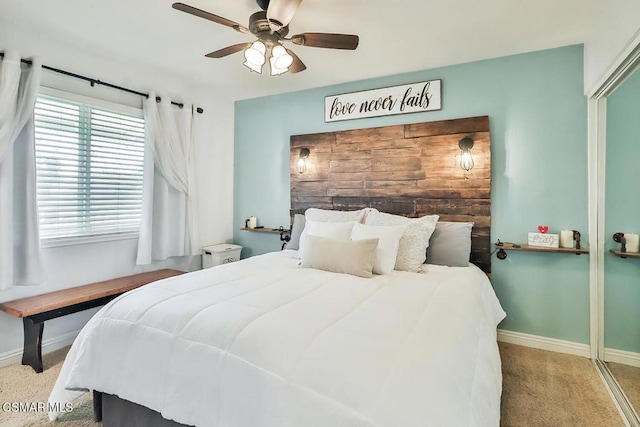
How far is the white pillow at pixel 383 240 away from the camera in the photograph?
234cm

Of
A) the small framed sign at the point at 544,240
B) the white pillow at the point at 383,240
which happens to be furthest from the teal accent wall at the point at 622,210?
the white pillow at the point at 383,240

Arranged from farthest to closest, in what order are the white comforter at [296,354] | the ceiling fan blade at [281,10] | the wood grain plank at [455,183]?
1. the wood grain plank at [455,183]
2. the ceiling fan blade at [281,10]
3. the white comforter at [296,354]

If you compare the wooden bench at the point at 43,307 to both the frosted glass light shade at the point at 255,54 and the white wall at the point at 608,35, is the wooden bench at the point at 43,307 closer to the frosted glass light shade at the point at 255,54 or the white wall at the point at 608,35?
the frosted glass light shade at the point at 255,54

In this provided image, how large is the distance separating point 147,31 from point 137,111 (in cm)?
96

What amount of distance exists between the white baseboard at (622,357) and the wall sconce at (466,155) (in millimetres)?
1768

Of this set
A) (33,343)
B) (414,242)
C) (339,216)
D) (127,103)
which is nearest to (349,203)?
(339,216)

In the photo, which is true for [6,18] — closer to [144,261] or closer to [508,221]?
[144,261]

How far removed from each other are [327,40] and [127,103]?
2273 millimetres

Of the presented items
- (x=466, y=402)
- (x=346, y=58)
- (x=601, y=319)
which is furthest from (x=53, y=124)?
(x=601, y=319)

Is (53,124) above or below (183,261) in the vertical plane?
above

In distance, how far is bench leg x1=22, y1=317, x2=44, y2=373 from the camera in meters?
2.33

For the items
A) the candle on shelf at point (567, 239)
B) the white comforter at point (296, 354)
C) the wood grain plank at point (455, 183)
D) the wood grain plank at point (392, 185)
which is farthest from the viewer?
the wood grain plank at point (392, 185)

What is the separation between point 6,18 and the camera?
7.66 feet

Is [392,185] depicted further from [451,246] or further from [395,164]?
[451,246]
